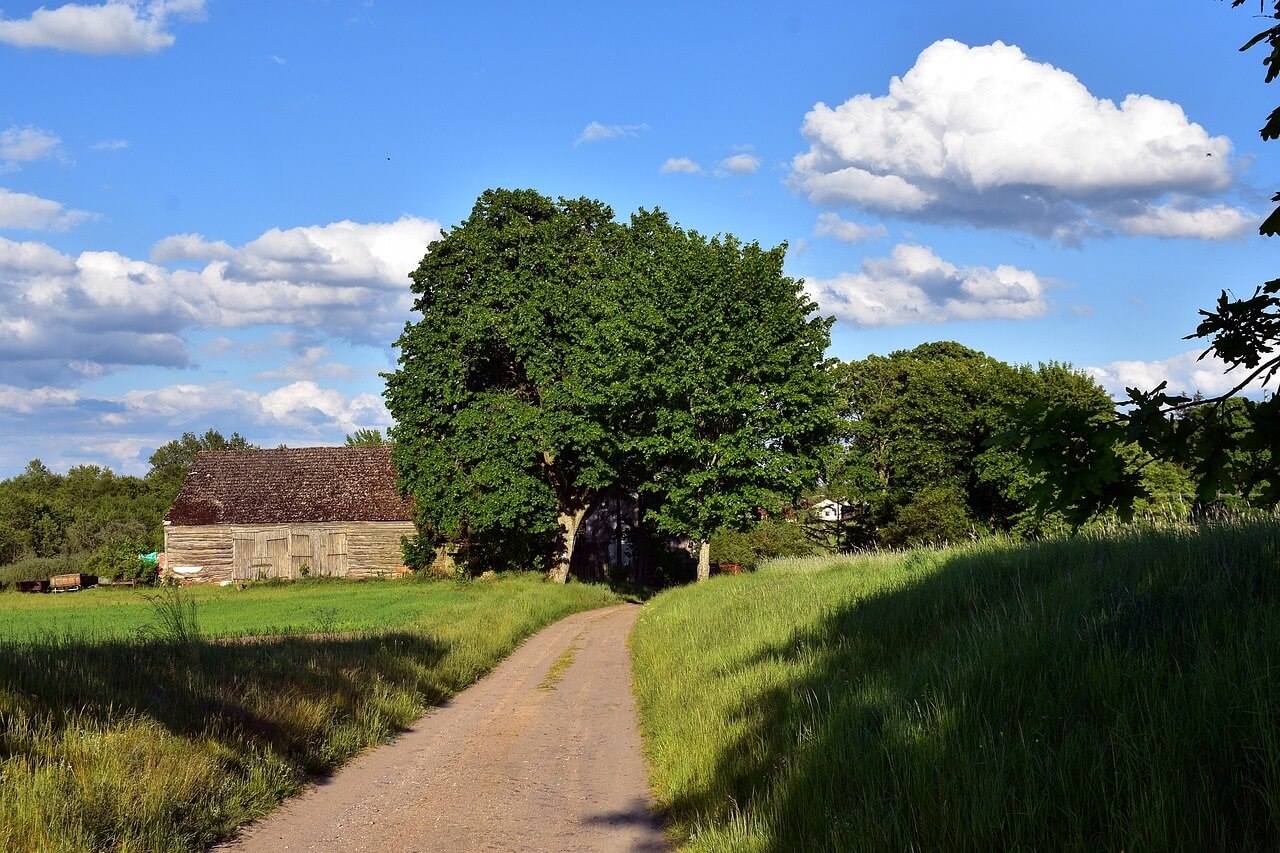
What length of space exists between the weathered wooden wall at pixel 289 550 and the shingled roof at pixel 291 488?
0.55 metres

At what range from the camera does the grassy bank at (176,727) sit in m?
7.00

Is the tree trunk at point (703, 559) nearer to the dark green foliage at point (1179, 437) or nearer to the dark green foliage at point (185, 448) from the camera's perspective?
the dark green foliage at point (1179, 437)

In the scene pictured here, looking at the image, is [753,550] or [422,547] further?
[753,550]

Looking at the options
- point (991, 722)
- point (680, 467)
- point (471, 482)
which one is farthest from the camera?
point (471, 482)

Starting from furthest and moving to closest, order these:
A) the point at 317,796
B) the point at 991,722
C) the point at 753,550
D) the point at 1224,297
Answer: the point at 753,550 < the point at 317,796 < the point at 991,722 < the point at 1224,297

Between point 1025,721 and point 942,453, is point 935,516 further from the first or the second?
point 1025,721

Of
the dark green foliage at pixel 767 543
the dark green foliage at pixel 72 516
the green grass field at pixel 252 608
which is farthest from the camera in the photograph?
the dark green foliage at pixel 72 516

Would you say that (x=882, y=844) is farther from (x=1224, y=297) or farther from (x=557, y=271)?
(x=557, y=271)

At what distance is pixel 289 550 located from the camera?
53562 millimetres

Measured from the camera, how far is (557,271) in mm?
40938

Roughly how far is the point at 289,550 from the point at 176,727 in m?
47.5

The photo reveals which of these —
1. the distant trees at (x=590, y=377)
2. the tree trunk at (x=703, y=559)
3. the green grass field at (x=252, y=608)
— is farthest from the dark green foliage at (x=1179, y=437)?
the tree trunk at (x=703, y=559)

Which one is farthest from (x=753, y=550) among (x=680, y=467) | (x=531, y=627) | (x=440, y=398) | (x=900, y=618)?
(x=900, y=618)

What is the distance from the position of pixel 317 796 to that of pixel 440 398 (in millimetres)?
33652
